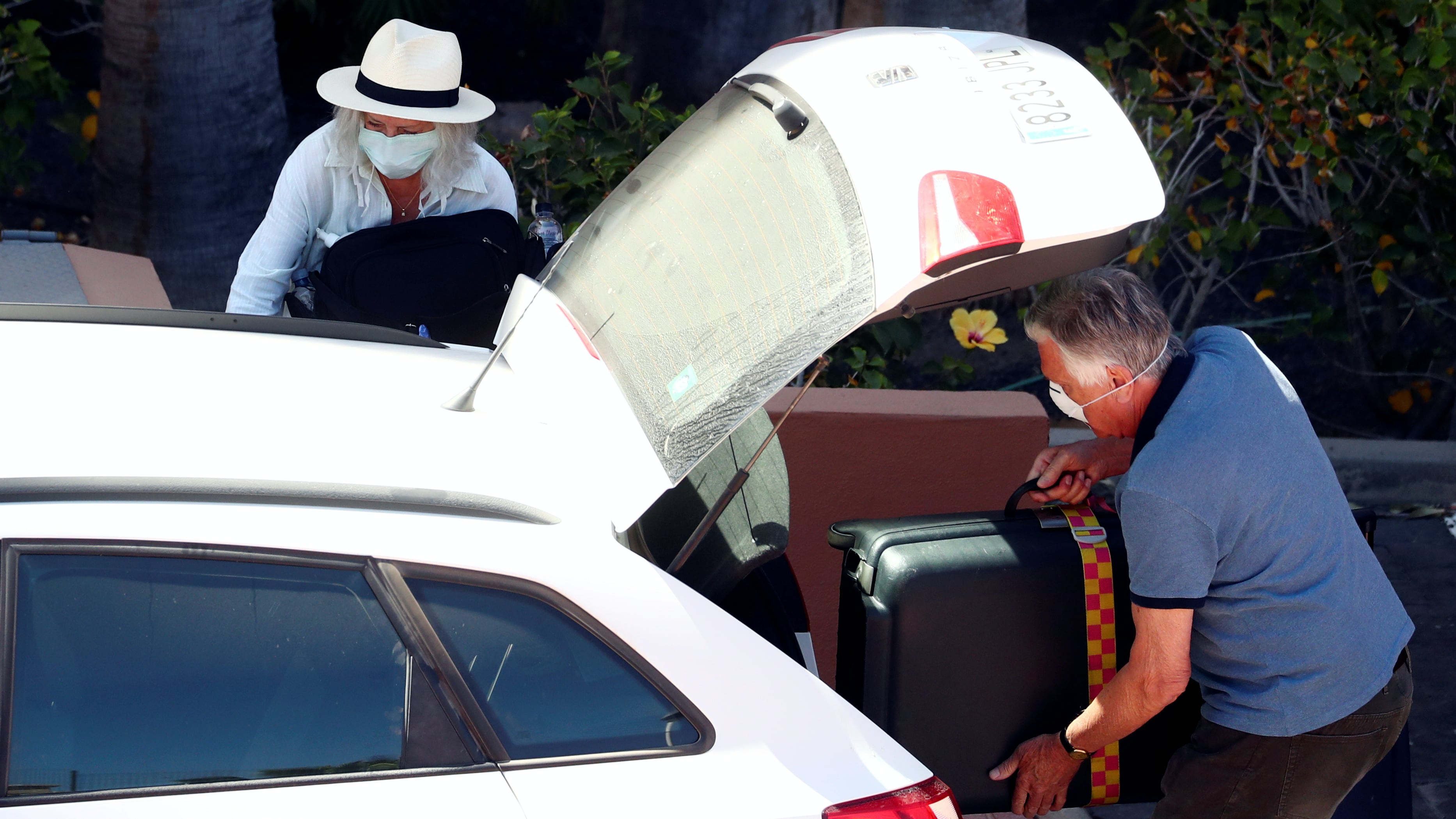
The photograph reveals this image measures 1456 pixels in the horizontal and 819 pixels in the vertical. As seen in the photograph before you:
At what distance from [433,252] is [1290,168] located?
372cm

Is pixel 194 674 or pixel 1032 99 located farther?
pixel 1032 99

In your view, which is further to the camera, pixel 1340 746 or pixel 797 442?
pixel 797 442

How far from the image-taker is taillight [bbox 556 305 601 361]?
230 centimetres

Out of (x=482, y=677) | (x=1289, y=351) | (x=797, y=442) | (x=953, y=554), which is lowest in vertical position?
(x=1289, y=351)

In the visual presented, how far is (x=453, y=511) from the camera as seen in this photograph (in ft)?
6.25

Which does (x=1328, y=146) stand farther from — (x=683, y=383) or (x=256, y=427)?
(x=256, y=427)

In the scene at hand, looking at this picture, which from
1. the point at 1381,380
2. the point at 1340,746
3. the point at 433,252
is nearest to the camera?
the point at 1340,746

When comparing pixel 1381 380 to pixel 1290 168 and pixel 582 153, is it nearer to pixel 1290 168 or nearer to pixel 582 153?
pixel 1290 168

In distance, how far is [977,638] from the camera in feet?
8.56

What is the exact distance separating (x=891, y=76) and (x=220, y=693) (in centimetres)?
147

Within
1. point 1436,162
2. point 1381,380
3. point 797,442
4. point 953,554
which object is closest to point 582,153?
point 797,442

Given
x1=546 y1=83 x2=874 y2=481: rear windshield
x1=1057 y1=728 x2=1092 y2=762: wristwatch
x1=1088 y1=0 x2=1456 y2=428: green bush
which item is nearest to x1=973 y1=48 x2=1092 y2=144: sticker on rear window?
x1=546 y1=83 x2=874 y2=481: rear windshield

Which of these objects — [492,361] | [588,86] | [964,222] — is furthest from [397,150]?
[964,222]

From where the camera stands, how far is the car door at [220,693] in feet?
5.77
